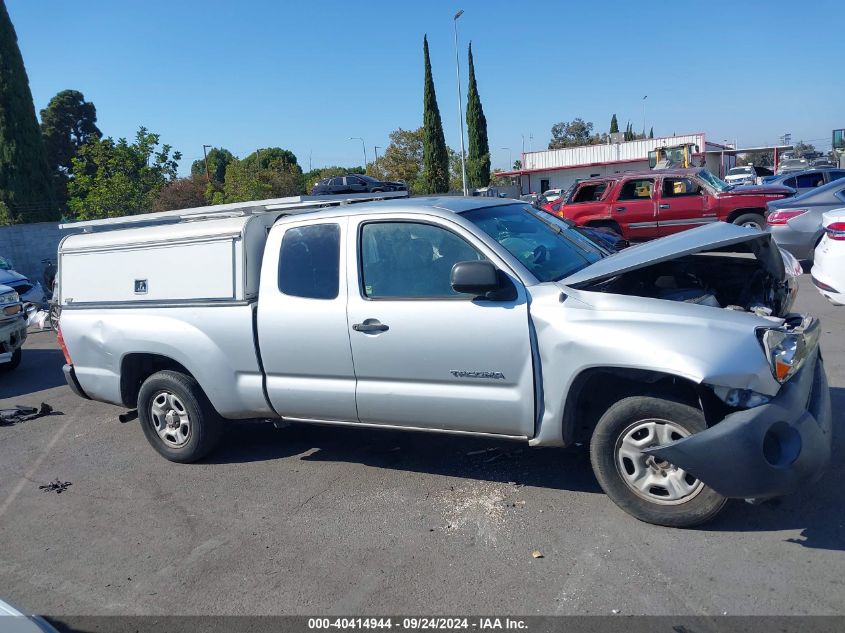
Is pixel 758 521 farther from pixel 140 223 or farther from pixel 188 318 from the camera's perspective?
pixel 140 223

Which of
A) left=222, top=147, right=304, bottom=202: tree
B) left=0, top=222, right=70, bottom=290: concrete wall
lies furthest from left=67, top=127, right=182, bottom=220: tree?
left=222, top=147, right=304, bottom=202: tree

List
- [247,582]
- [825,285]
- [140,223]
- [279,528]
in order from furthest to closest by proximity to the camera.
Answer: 1. [825,285]
2. [140,223]
3. [279,528]
4. [247,582]

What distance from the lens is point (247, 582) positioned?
384cm

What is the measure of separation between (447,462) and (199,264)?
2423 millimetres

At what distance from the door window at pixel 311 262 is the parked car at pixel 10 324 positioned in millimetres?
6536

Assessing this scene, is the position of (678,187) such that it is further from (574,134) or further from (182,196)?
(574,134)

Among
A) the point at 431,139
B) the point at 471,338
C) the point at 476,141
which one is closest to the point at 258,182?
the point at 431,139

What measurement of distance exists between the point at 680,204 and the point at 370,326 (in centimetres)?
1189

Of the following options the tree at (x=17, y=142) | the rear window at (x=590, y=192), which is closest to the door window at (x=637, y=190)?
the rear window at (x=590, y=192)

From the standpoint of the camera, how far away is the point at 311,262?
4914 mm

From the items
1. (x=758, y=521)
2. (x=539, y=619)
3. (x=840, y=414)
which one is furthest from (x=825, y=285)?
(x=539, y=619)

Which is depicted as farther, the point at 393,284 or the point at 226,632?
the point at 393,284

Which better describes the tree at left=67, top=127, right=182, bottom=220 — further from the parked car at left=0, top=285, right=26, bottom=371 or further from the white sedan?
the white sedan

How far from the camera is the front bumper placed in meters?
3.52
